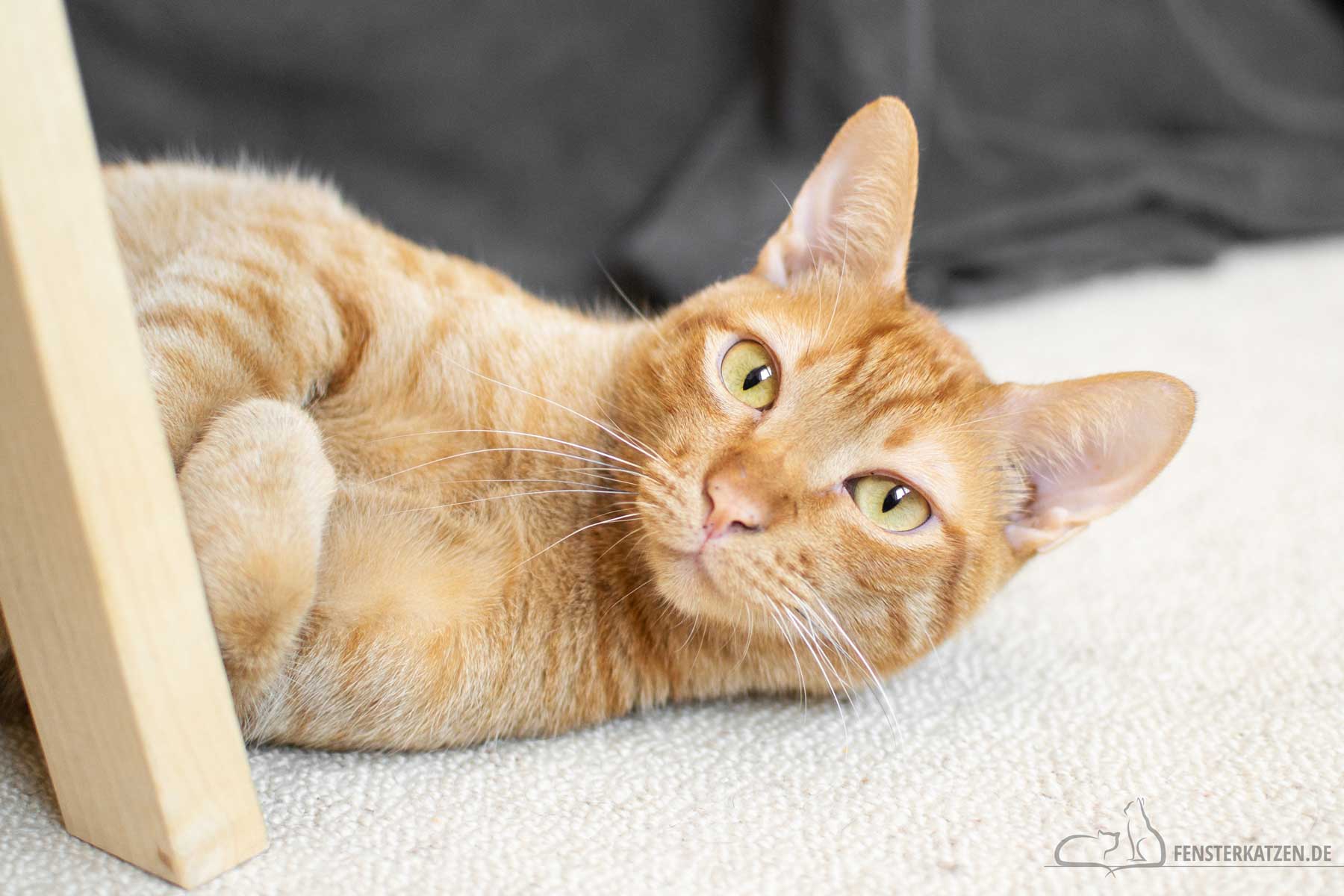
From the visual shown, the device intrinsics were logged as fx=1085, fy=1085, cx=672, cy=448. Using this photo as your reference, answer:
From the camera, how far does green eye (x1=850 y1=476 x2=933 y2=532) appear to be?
4.26 feet

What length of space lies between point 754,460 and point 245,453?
0.55 m

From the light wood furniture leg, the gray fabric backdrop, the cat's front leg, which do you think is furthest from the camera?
the gray fabric backdrop

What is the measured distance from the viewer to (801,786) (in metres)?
1.29

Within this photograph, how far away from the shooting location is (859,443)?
130cm

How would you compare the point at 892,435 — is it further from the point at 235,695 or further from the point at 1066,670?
the point at 235,695

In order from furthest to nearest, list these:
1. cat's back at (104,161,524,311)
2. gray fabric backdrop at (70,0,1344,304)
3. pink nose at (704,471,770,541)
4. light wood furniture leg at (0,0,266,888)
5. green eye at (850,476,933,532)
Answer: gray fabric backdrop at (70,0,1344,304) → cat's back at (104,161,524,311) → green eye at (850,476,933,532) → pink nose at (704,471,770,541) → light wood furniture leg at (0,0,266,888)

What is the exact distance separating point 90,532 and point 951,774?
978 mm

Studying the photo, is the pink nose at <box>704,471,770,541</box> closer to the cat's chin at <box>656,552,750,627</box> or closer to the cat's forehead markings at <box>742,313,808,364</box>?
the cat's chin at <box>656,552,750,627</box>

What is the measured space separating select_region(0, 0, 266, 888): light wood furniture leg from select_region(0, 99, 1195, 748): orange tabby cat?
0.16 meters

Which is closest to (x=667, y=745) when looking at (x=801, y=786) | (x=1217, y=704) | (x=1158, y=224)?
(x=801, y=786)

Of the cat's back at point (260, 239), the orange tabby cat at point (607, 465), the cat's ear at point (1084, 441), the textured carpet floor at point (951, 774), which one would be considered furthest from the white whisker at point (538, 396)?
the cat's ear at point (1084, 441)

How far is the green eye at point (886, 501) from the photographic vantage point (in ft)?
4.26

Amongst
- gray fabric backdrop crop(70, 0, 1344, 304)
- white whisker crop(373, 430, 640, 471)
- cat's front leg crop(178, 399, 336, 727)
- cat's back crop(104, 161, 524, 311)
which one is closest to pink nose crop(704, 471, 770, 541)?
white whisker crop(373, 430, 640, 471)
